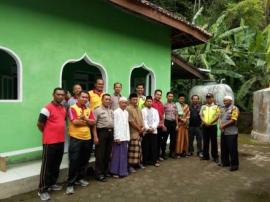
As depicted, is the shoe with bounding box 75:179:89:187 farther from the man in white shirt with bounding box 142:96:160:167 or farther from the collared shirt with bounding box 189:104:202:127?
the collared shirt with bounding box 189:104:202:127

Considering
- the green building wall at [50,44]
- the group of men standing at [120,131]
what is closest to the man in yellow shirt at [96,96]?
the group of men standing at [120,131]

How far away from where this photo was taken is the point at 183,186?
21.0ft

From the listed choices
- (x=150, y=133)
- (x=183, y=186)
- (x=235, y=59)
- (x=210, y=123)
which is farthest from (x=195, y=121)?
(x=235, y=59)

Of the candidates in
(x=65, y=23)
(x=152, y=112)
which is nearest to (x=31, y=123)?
(x=65, y=23)

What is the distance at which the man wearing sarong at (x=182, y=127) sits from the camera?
8859 millimetres

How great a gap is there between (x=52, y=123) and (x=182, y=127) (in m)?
4.48

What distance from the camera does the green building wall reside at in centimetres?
614

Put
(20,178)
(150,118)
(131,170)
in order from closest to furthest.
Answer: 1. (20,178)
2. (131,170)
3. (150,118)

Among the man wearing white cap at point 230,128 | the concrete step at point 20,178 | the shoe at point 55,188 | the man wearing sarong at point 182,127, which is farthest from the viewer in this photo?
the man wearing sarong at point 182,127

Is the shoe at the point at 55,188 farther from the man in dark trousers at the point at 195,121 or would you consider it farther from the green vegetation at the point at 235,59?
the green vegetation at the point at 235,59

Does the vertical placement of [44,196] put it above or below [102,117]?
below

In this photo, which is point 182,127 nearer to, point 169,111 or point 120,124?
point 169,111

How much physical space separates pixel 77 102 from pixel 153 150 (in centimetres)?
272

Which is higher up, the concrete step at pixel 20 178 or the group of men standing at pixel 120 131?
the group of men standing at pixel 120 131
